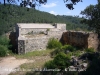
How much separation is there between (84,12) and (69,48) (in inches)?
183

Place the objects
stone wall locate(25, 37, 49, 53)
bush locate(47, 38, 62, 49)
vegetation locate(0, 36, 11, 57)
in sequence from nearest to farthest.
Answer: vegetation locate(0, 36, 11, 57) → stone wall locate(25, 37, 49, 53) → bush locate(47, 38, 62, 49)

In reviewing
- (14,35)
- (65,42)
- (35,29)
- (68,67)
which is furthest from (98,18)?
(35,29)

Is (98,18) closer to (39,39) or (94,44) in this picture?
(94,44)

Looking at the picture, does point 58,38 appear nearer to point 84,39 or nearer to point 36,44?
point 36,44

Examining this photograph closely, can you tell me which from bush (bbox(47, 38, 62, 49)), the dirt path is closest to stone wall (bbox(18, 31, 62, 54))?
bush (bbox(47, 38, 62, 49))

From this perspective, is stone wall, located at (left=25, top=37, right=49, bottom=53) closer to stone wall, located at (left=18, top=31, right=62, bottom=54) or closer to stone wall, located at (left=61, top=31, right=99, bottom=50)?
stone wall, located at (left=18, top=31, right=62, bottom=54)

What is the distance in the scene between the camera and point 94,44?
15.4m

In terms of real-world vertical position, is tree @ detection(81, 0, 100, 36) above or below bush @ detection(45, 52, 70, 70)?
above

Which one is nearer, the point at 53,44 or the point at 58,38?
the point at 53,44

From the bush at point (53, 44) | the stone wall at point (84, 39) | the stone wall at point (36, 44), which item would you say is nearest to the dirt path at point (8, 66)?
the stone wall at point (36, 44)

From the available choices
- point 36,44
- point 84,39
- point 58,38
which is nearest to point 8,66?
point 36,44

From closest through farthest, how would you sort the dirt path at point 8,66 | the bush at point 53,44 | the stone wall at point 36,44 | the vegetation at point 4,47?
the dirt path at point 8,66
the vegetation at point 4,47
the stone wall at point 36,44
the bush at point 53,44

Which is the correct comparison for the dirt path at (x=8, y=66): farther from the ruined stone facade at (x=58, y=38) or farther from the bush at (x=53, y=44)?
the bush at (x=53, y=44)

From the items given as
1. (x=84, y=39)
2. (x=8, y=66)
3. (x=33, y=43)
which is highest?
(x=84, y=39)
